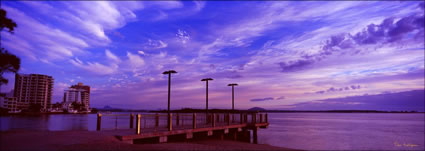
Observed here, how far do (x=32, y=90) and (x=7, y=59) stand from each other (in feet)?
681

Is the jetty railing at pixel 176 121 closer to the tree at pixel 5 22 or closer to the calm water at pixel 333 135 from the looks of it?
the calm water at pixel 333 135

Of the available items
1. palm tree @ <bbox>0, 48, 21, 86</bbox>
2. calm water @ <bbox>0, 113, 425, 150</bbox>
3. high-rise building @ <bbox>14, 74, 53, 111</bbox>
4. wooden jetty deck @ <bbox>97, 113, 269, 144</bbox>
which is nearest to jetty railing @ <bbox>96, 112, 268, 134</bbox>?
wooden jetty deck @ <bbox>97, 113, 269, 144</bbox>

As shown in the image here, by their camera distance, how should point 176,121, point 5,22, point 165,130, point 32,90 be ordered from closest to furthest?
point 5,22 → point 165,130 → point 176,121 → point 32,90

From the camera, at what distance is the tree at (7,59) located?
15.3m

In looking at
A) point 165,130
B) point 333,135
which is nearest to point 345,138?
point 333,135

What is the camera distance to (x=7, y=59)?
15672 millimetres

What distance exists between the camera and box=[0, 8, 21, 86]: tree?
15348 millimetres

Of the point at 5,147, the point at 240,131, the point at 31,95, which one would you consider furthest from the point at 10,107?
the point at 5,147

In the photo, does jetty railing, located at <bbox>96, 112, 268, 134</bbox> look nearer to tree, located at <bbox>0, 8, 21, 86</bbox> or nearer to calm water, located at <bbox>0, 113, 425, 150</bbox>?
calm water, located at <bbox>0, 113, 425, 150</bbox>

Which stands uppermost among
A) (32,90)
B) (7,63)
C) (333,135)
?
(32,90)

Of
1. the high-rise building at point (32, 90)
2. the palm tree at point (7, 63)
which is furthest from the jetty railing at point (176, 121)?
the high-rise building at point (32, 90)

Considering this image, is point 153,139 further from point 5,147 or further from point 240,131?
point 240,131

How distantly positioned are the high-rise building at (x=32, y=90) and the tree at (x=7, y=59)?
191860 millimetres

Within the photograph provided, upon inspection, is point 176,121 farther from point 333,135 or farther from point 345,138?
point 333,135
